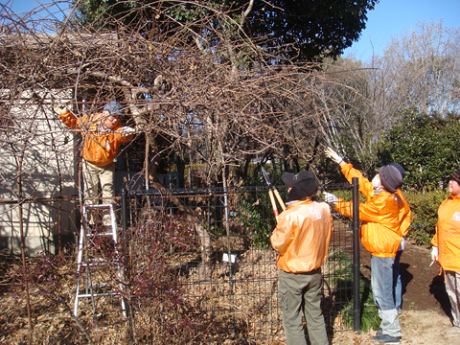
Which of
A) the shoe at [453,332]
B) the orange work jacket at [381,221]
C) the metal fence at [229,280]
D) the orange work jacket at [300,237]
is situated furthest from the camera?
the shoe at [453,332]

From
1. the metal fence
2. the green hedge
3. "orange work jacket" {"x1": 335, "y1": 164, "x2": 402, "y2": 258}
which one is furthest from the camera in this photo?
the green hedge

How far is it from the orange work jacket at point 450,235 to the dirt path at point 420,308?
750 mm

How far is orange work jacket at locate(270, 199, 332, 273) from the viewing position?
9.78 feet

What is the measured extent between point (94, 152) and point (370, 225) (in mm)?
3213

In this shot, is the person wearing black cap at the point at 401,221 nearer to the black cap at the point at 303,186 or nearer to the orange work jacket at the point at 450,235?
the orange work jacket at the point at 450,235

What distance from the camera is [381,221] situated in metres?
3.58

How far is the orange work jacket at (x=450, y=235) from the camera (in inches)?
140

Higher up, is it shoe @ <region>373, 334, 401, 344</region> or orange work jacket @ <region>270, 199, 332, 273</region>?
orange work jacket @ <region>270, 199, 332, 273</region>

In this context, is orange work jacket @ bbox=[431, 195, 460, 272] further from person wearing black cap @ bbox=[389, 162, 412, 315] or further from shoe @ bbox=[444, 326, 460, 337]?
shoe @ bbox=[444, 326, 460, 337]

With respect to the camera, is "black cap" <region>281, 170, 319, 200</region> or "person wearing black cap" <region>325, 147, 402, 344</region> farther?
"person wearing black cap" <region>325, 147, 402, 344</region>

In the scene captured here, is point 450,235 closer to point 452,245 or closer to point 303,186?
point 452,245

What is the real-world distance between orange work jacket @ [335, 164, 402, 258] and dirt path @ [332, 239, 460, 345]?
0.94 m

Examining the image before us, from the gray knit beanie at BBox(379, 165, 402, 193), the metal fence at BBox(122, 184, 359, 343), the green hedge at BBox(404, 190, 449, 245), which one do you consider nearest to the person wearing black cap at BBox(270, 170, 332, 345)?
the metal fence at BBox(122, 184, 359, 343)

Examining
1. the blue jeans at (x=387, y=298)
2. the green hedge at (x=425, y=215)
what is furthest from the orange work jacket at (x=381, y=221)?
the green hedge at (x=425, y=215)
